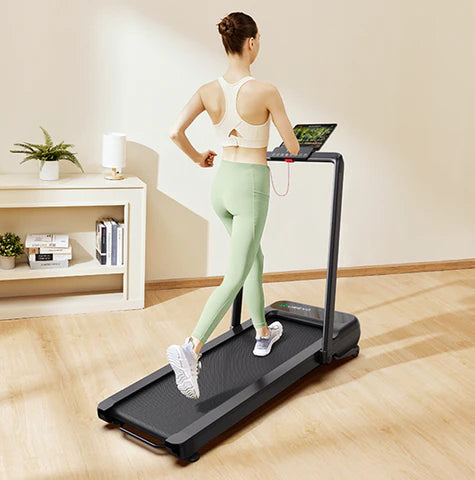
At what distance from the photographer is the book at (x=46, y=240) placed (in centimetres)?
370

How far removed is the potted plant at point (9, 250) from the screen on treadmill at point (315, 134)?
67.3 inches

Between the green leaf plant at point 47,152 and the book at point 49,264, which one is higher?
the green leaf plant at point 47,152

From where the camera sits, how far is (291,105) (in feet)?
14.3

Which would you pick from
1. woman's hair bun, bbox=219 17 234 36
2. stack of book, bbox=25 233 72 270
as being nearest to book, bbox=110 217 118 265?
stack of book, bbox=25 233 72 270

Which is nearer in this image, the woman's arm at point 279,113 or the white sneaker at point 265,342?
the woman's arm at point 279,113

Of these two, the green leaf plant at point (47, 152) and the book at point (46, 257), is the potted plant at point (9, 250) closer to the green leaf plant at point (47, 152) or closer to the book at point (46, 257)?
the book at point (46, 257)

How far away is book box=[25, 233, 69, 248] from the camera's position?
3.70 metres

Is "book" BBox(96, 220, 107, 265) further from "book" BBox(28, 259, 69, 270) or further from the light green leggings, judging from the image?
the light green leggings

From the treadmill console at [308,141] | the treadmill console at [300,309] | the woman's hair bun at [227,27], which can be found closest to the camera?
the woman's hair bun at [227,27]

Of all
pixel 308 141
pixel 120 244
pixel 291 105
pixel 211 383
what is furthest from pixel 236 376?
pixel 291 105

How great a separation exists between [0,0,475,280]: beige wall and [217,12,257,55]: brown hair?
146 centimetres

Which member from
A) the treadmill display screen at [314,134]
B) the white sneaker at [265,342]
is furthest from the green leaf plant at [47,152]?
the white sneaker at [265,342]

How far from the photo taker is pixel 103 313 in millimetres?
3818

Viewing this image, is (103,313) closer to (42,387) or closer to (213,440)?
(42,387)
